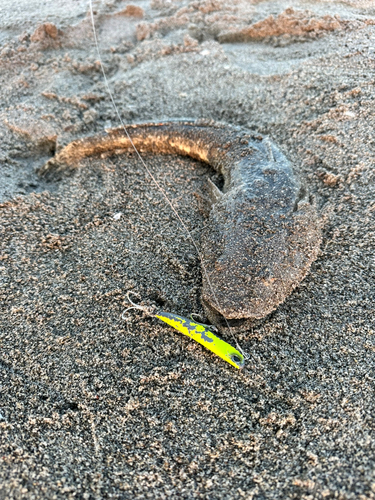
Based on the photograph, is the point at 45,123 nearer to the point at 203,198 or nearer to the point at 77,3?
the point at 203,198

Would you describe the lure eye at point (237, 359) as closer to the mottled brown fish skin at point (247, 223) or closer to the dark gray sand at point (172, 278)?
the dark gray sand at point (172, 278)

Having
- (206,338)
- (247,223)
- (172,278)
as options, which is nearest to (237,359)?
(206,338)

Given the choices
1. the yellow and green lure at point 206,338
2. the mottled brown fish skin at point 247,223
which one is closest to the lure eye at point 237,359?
the yellow and green lure at point 206,338

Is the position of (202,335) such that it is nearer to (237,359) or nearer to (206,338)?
(206,338)

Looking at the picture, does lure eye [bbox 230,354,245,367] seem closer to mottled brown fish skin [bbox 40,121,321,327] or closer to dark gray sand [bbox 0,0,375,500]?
dark gray sand [bbox 0,0,375,500]

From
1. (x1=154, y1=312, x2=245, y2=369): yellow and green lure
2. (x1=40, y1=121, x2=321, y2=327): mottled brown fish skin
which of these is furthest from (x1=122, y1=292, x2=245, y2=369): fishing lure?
(x1=40, y1=121, x2=321, y2=327): mottled brown fish skin

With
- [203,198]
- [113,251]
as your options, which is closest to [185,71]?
[203,198]

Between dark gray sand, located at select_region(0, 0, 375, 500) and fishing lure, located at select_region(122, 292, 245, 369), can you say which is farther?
fishing lure, located at select_region(122, 292, 245, 369)
